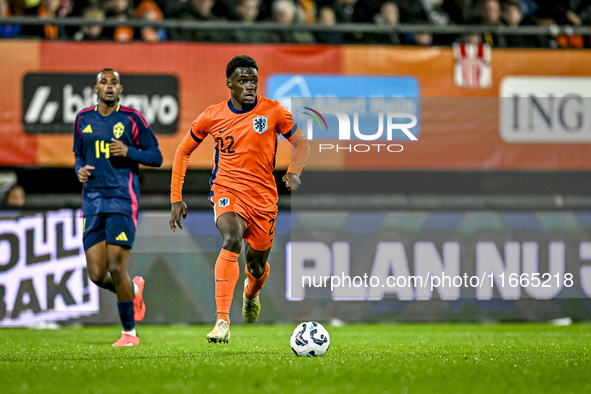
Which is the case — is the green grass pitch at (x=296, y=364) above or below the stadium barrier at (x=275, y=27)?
below

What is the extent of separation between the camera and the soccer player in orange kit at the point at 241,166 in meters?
6.56

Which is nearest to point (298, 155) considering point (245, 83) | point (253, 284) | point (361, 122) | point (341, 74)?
point (245, 83)

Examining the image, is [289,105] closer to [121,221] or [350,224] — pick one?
[350,224]

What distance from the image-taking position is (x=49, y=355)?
652cm

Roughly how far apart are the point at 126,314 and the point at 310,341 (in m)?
2.00

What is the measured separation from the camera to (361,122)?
34.3 feet

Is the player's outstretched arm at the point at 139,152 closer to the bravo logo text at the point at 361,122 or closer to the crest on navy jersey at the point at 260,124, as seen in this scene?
the crest on navy jersey at the point at 260,124

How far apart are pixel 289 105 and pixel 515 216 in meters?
3.06

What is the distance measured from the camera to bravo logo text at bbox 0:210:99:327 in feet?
32.5

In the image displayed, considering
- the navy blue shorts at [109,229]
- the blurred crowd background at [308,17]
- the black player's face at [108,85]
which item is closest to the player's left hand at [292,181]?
the navy blue shorts at [109,229]

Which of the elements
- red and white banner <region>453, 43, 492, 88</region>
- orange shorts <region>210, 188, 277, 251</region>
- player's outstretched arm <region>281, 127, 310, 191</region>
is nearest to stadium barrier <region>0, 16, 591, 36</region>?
red and white banner <region>453, 43, 492, 88</region>

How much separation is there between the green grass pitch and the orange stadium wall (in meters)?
2.47

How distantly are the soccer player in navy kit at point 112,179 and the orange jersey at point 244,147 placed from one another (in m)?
0.81

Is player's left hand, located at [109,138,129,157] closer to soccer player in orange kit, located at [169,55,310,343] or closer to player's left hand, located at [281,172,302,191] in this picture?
soccer player in orange kit, located at [169,55,310,343]
